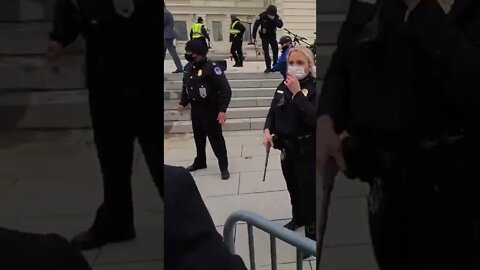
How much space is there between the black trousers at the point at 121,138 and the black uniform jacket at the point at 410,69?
30cm

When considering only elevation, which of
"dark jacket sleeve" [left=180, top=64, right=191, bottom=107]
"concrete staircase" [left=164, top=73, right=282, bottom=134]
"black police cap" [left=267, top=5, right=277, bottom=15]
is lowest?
"concrete staircase" [left=164, top=73, right=282, bottom=134]

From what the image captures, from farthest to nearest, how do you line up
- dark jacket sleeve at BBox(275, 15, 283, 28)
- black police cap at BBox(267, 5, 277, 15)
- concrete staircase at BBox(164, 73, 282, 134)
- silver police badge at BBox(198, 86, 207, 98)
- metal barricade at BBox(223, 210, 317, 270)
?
1. dark jacket sleeve at BBox(275, 15, 283, 28)
2. concrete staircase at BBox(164, 73, 282, 134)
3. black police cap at BBox(267, 5, 277, 15)
4. silver police badge at BBox(198, 86, 207, 98)
5. metal barricade at BBox(223, 210, 317, 270)

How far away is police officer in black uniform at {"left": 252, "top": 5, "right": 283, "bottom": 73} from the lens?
6.48 m

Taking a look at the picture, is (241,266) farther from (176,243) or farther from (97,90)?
(97,90)

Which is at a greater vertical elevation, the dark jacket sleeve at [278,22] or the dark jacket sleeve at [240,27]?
the dark jacket sleeve at [278,22]

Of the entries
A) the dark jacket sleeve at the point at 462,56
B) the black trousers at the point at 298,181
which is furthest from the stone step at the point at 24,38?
the black trousers at the point at 298,181

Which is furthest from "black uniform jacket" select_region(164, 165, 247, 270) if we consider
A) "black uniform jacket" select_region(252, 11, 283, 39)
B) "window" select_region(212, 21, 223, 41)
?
"window" select_region(212, 21, 223, 41)

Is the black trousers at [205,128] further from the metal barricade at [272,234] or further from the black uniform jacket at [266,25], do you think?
the black uniform jacket at [266,25]

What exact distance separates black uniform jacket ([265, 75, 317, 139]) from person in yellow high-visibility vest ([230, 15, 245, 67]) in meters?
4.88

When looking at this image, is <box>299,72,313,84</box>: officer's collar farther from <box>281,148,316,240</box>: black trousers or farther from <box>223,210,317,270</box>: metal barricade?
<box>223,210,317,270</box>: metal barricade

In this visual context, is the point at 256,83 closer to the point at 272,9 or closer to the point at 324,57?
the point at 272,9

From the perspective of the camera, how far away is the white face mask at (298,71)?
7.95 ft

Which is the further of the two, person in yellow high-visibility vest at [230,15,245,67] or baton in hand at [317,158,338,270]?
person in yellow high-visibility vest at [230,15,245,67]

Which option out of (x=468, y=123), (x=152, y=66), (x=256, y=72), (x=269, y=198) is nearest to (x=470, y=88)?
(x=468, y=123)
